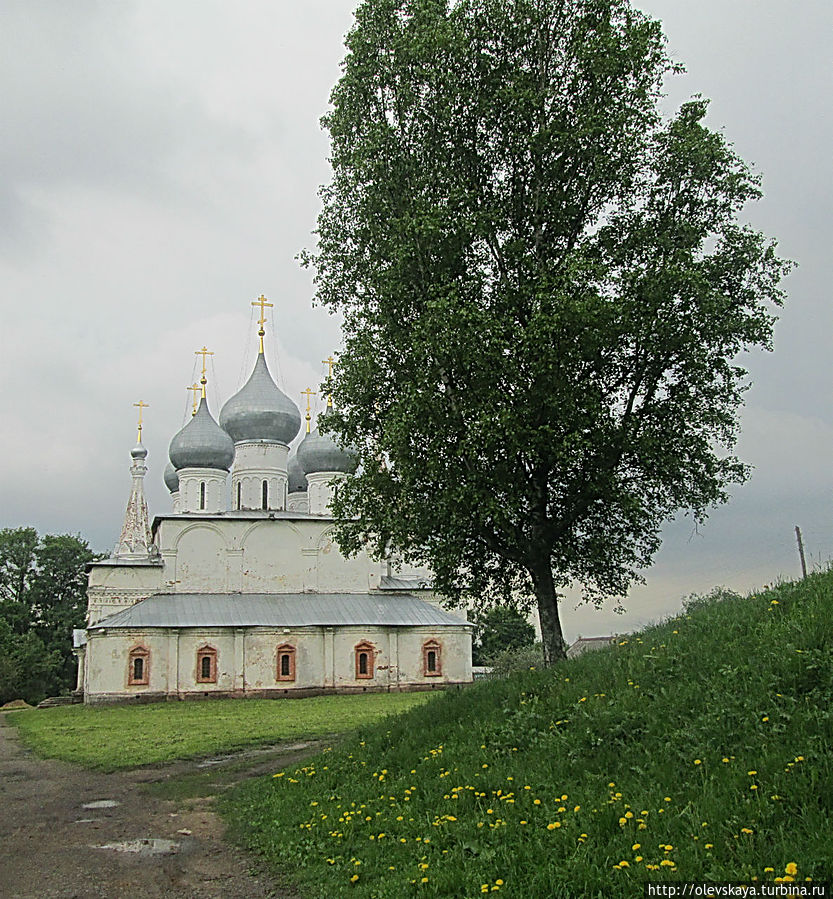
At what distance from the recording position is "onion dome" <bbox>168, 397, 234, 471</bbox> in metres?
42.1

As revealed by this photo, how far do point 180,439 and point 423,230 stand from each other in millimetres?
31588

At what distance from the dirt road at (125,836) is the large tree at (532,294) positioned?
4651 mm

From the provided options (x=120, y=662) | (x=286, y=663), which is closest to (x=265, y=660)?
(x=286, y=663)

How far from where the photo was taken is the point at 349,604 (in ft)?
127

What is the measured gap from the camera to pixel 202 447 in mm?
42125

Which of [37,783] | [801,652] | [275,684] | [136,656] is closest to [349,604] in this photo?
[275,684]

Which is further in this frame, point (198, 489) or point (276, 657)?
point (198, 489)

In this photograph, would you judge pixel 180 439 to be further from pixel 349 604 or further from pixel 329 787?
pixel 329 787

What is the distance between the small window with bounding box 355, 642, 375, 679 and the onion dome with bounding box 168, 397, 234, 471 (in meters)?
11.1

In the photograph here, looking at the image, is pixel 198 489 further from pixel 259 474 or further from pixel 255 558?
pixel 255 558

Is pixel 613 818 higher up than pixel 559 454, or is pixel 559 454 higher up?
pixel 559 454

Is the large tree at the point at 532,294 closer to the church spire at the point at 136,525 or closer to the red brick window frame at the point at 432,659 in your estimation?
the red brick window frame at the point at 432,659

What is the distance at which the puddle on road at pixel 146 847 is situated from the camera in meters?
8.41

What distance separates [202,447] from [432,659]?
14.2m
